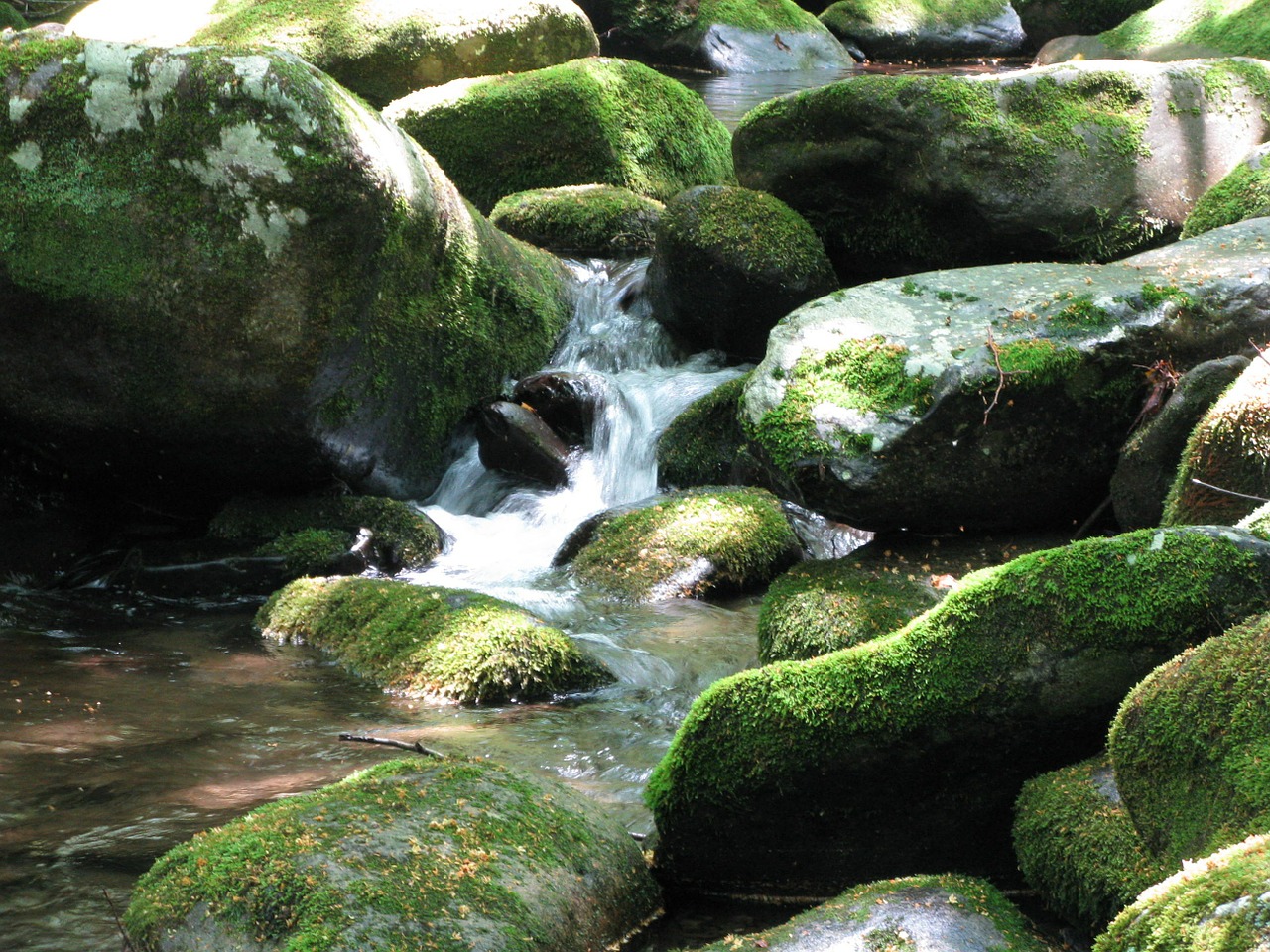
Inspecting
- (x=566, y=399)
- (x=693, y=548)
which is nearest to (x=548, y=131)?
(x=566, y=399)

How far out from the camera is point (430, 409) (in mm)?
8797

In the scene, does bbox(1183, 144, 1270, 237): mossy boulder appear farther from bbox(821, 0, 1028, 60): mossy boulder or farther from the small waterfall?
bbox(821, 0, 1028, 60): mossy boulder

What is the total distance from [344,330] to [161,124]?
152 centimetres

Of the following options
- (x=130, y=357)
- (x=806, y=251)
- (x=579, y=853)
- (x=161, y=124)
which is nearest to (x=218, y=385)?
(x=130, y=357)

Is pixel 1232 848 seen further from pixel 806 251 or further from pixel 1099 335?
pixel 806 251

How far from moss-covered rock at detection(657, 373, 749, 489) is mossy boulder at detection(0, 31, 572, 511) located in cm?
200

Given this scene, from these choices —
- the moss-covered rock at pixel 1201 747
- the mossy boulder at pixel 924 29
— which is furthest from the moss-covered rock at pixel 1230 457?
the mossy boulder at pixel 924 29

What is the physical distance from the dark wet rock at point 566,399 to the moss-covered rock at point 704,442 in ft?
2.40

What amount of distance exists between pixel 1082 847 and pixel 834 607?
2408 mm

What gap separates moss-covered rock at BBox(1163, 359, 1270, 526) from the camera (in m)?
4.49

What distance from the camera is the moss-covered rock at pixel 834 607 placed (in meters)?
5.43

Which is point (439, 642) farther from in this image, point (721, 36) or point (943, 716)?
point (721, 36)

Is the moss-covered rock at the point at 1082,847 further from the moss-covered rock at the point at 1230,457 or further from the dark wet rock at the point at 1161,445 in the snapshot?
the dark wet rock at the point at 1161,445

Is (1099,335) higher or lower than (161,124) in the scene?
lower
